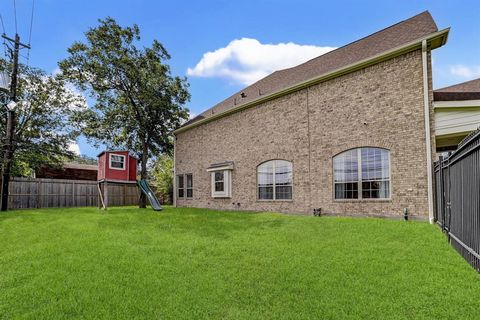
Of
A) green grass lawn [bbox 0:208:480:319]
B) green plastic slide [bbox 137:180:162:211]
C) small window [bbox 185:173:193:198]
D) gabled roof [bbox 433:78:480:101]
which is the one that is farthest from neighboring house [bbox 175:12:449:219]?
green plastic slide [bbox 137:180:162:211]

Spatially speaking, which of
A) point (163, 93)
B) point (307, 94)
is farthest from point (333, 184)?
point (163, 93)

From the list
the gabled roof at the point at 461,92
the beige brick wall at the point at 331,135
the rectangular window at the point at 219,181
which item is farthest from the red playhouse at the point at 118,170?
the gabled roof at the point at 461,92

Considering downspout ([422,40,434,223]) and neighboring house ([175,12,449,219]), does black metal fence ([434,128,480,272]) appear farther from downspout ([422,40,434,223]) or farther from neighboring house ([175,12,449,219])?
neighboring house ([175,12,449,219])

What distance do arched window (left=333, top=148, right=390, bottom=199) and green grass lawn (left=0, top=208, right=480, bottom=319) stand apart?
219 centimetres

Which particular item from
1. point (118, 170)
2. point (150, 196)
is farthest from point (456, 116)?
point (118, 170)

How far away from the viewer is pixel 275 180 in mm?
13008

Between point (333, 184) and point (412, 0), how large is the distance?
25.9 feet

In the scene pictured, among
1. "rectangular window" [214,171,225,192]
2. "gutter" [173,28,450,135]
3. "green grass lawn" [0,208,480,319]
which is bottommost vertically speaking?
"green grass lawn" [0,208,480,319]

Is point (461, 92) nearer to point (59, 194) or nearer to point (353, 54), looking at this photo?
point (353, 54)

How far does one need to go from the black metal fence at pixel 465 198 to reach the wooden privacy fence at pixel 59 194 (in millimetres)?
19436

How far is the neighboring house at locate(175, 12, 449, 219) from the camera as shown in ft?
29.3

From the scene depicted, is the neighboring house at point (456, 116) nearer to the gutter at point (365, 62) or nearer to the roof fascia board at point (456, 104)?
the roof fascia board at point (456, 104)

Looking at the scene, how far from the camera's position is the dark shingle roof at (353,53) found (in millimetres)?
9893

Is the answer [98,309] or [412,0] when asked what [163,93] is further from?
[98,309]
